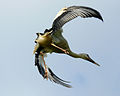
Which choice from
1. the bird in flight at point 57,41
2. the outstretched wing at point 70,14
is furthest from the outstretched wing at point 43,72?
the outstretched wing at point 70,14

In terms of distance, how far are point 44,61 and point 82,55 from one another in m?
1.46

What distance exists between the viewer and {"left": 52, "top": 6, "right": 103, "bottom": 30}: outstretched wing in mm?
17156

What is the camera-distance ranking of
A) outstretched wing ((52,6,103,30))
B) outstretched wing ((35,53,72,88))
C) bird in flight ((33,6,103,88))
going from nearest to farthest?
outstretched wing ((52,6,103,30))
bird in flight ((33,6,103,88))
outstretched wing ((35,53,72,88))

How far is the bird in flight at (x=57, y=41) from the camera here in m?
17.5

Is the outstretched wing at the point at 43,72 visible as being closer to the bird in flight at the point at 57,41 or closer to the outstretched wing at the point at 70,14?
the bird in flight at the point at 57,41

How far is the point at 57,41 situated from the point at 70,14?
1.37 metres

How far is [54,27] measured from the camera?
1809cm

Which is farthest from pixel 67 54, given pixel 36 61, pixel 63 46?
pixel 36 61

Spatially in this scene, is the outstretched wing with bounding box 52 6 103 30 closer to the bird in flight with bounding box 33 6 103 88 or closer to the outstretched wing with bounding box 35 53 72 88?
the bird in flight with bounding box 33 6 103 88

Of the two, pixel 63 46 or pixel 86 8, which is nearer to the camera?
pixel 86 8

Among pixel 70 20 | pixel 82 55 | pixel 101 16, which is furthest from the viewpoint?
pixel 82 55

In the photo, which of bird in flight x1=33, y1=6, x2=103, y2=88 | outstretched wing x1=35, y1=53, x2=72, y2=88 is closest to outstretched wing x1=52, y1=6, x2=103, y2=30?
bird in flight x1=33, y1=6, x2=103, y2=88

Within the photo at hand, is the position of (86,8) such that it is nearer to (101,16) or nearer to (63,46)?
(101,16)

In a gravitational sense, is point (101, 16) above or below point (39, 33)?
below
